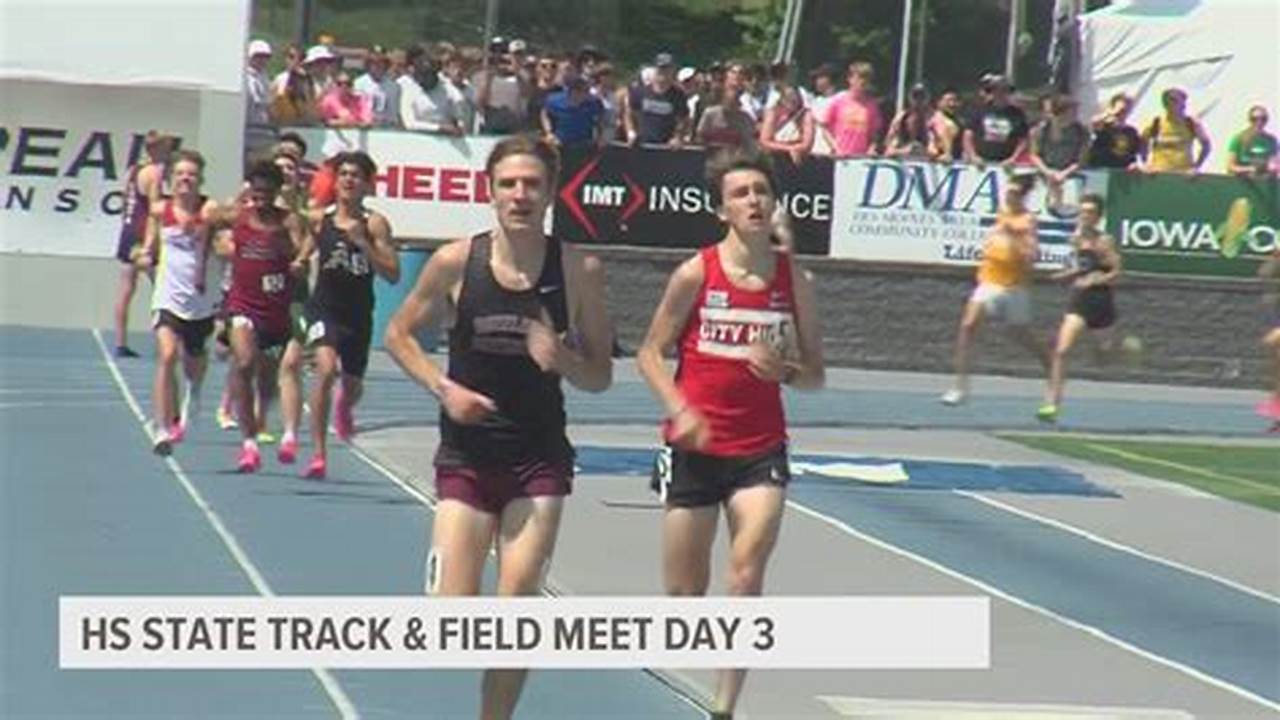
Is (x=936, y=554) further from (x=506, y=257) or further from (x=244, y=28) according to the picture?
(x=244, y=28)

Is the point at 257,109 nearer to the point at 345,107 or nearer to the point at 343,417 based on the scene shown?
the point at 345,107

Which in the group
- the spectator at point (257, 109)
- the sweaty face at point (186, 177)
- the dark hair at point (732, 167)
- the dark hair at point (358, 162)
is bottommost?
the spectator at point (257, 109)

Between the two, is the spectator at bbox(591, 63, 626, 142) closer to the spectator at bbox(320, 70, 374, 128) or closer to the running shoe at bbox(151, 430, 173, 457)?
the spectator at bbox(320, 70, 374, 128)

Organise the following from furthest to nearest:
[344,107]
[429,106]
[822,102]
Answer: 1. [822,102]
2. [344,107]
3. [429,106]

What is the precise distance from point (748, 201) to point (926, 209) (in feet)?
77.8

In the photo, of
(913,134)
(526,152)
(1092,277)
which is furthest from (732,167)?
(913,134)

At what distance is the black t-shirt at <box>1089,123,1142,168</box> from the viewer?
118ft

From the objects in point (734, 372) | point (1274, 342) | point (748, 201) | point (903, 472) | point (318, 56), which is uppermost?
point (748, 201)

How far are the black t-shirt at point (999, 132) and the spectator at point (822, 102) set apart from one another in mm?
1483

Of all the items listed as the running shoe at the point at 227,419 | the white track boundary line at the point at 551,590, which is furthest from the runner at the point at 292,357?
the running shoe at the point at 227,419

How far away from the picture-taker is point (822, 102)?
1433 inches

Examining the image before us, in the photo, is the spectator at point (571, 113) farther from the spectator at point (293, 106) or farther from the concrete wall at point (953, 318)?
the spectator at point (293, 106)

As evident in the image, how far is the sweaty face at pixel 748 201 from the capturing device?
1227 centimetres

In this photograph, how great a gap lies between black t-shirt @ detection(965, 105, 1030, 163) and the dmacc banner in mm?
1074
